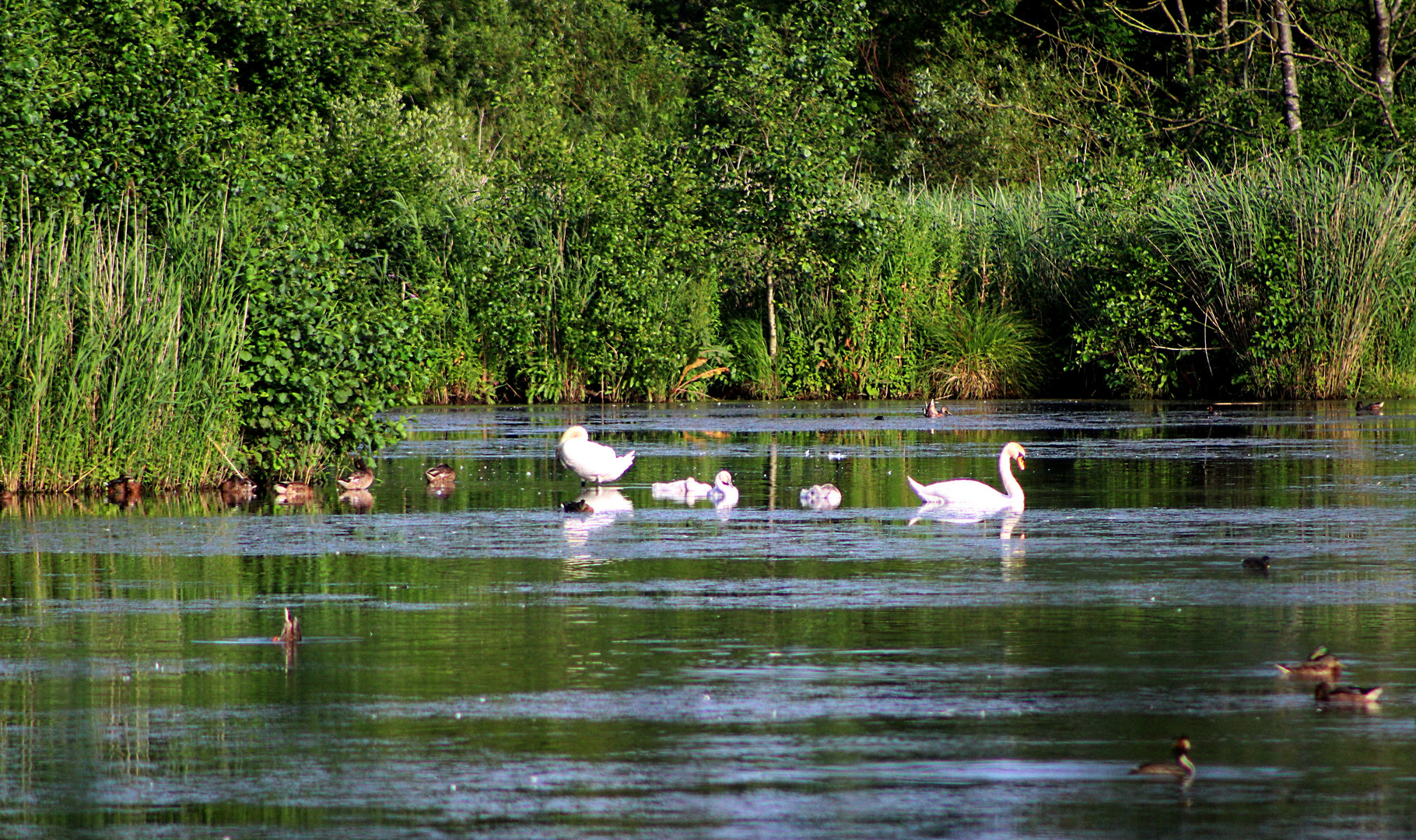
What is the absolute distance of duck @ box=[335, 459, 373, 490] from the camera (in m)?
16.7

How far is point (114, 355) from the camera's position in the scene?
1572 centimetres

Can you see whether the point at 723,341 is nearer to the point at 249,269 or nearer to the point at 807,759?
the point at 249,269

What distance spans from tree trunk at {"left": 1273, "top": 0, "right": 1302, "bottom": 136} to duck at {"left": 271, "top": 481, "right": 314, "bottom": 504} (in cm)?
2837

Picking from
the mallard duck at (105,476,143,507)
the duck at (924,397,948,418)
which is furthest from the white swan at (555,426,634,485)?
the duck at (924,397,948,418)

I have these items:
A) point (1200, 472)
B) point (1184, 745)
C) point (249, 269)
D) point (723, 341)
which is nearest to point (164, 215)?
point (249, 269)

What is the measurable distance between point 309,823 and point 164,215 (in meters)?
13.1

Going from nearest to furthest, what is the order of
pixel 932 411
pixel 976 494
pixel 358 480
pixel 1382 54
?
pixel 976 494, pixel 358 480, pixel 932 411, pixel 1382 54

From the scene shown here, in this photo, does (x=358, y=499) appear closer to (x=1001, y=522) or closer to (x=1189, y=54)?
(x=1001, y=522)

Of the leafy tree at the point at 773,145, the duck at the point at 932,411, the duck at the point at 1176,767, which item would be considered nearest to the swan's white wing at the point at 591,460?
the duck at the point at 932,411

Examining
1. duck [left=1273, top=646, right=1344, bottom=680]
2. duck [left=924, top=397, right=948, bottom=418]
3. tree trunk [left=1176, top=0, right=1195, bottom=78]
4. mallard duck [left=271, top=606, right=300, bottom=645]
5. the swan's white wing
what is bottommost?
duck [left=1273, top=646, right=1344, bottom=680]

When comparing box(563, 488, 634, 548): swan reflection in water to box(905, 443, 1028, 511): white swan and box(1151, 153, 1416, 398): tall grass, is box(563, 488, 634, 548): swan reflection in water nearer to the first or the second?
box(905, 443, 1028, 511): white swan

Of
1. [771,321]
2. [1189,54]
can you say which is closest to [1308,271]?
[771,321]

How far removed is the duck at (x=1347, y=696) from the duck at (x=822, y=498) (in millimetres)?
7715

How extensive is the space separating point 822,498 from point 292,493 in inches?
178
